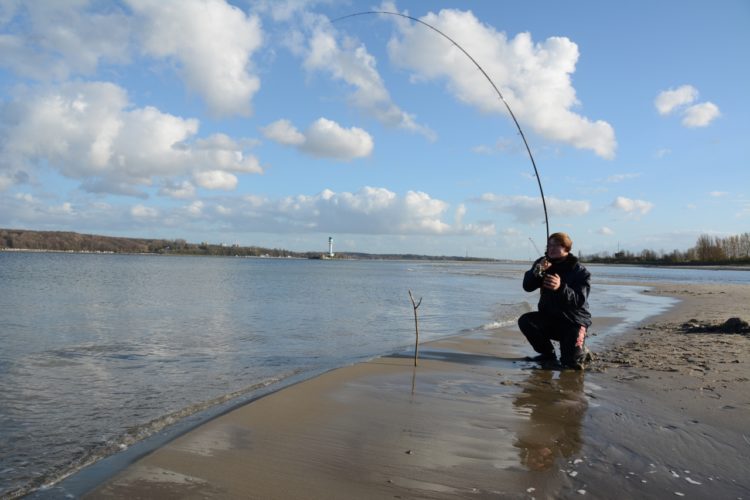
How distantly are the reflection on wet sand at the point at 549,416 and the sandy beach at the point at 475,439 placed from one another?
0.06 feet

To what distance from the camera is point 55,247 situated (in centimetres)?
16125

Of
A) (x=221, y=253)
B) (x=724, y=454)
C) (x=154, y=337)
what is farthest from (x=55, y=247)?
(x=724, y=454)

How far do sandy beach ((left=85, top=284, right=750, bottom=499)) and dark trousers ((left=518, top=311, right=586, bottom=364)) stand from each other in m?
0.35

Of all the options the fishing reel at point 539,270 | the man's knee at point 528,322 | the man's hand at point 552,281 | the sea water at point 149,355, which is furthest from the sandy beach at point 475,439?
the fishing reel at point 539,270

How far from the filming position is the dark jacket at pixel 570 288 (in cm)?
686

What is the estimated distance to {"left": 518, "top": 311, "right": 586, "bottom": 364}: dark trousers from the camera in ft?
23.0

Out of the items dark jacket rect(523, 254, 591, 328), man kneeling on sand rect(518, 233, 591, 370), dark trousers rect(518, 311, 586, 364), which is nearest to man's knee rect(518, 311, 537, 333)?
dark trousers rect(518, 311, 586, 364)

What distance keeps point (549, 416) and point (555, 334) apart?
280cm

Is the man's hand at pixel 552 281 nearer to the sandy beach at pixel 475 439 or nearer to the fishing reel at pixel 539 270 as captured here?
the fishing reel at pixel 539 270

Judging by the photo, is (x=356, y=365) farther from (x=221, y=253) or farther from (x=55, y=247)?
(x=221, y=253)

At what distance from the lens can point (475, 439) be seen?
4.19 m

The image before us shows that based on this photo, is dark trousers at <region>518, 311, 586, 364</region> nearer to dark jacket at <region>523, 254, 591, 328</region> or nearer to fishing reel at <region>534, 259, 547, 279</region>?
dark jacket at <region>523, 254, 591, 328</region>

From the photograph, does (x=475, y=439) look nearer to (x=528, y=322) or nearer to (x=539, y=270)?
(x=539, y=270)

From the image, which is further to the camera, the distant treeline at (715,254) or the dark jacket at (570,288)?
the distant treeline at (715,254)
